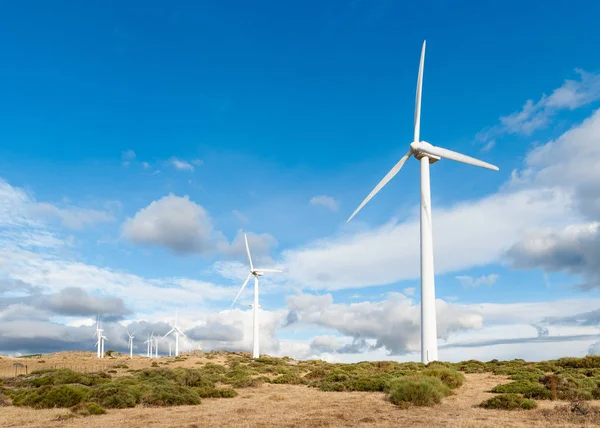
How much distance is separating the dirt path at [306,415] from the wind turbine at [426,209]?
583 inches

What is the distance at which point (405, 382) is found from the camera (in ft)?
86.8

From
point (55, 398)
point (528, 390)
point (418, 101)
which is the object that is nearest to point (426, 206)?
point (418, 101)

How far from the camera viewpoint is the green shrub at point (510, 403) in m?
22.1

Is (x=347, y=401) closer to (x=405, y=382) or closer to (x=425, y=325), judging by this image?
(x=405, y=382)

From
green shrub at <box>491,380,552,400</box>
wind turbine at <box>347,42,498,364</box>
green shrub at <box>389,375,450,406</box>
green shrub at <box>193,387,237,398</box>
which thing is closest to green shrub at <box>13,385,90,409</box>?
green shrub at <box>193,387,237,398</box>

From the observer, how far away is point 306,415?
2269 cm

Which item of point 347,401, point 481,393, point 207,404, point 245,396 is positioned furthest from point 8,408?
point 481,393

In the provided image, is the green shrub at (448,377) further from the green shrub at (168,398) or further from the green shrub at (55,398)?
the green shrub at (55,398)

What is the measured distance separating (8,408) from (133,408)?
7.90 metres

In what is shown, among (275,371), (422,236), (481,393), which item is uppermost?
(422,236)

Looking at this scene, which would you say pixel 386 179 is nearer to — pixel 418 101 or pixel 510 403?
pixel 418 101

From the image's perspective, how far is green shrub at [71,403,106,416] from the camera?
24.9 meters

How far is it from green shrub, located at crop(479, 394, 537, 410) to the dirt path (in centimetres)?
85

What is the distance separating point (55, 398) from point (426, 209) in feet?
122
